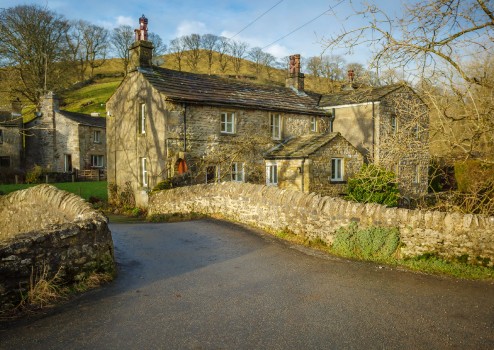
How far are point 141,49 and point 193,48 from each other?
72.8 metres

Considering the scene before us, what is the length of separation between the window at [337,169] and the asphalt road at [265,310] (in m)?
13.4

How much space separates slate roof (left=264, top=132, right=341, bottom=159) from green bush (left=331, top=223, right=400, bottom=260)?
1141cm

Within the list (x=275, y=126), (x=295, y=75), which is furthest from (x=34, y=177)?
(x=295, y=75)

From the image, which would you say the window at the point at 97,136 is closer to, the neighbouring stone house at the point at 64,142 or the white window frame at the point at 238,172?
the neighbouring stone house at the point at 64,142

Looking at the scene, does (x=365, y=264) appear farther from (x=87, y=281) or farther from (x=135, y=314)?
(x=87, y=281)

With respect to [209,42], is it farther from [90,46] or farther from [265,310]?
[265,310]

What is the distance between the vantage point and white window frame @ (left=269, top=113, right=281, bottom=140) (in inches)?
902

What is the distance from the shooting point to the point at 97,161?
4041cm

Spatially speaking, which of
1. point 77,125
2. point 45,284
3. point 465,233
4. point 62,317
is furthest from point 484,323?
point 77,125

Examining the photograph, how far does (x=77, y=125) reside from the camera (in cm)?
3809

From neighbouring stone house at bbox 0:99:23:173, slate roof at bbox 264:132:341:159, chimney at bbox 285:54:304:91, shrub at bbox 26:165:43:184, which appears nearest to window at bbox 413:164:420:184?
slate roof at bbox 264:132:341:159

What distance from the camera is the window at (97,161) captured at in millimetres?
39888

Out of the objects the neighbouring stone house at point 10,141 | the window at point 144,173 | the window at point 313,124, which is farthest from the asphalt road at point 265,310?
the neighbouring stone house at point 10,141

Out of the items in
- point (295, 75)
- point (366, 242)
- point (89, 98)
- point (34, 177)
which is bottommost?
point (366, 242)
